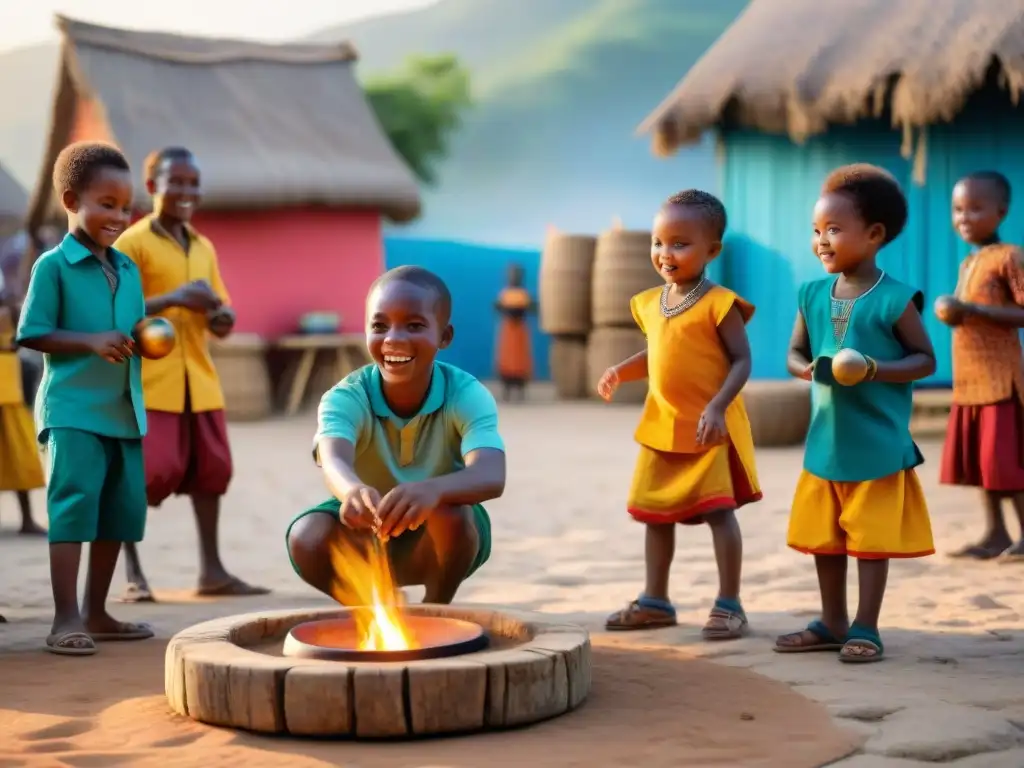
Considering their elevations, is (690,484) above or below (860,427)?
below

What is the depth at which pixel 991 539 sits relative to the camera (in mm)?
5961

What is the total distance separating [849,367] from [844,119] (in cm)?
776

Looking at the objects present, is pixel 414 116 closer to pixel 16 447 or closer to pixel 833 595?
pixel 16 447

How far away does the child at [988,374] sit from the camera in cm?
566

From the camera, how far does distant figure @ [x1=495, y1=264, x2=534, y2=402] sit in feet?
55.7

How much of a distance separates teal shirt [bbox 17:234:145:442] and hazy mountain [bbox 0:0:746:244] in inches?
2367

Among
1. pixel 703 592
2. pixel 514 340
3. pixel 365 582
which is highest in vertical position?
pixel 514 340

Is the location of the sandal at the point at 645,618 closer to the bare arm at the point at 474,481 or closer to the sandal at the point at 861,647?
the sandal at the point at 861,647

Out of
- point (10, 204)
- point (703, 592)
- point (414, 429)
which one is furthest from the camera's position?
point (10, 204)

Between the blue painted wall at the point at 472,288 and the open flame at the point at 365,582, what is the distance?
629 inches

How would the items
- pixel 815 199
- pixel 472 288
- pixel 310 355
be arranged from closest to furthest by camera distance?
pixel 815 199
pixel 310 355
pixel 472 288

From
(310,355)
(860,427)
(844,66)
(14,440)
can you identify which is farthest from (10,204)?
(860,427)

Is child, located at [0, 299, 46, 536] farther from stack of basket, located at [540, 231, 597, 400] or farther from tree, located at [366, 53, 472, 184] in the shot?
tree, located at [366, 53, 472, 184]

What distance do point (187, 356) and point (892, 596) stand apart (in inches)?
106
